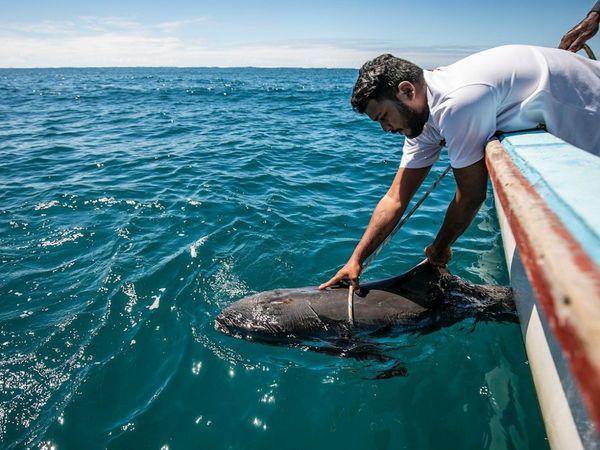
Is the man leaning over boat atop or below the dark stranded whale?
atop

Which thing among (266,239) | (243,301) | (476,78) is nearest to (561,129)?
(476,78)

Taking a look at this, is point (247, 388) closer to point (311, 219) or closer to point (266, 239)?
point (266, 239)

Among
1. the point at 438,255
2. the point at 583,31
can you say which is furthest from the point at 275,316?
the point at 583,31

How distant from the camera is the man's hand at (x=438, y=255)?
360cm

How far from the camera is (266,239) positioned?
697 centimetres

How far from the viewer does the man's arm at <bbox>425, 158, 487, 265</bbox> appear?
2.86 metres

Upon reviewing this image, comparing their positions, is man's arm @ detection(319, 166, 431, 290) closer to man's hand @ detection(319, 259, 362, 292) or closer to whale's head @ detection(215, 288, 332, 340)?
man's hand @ detection(319, 259, 362, 292)

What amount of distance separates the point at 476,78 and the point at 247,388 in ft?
11.8

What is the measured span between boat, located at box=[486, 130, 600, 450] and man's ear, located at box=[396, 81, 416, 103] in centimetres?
71

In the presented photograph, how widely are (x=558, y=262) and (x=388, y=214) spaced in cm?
283

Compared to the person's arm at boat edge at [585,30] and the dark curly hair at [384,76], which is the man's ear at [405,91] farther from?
the person's arm at boat edge at [585,30]

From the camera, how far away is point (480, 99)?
258 centimetres

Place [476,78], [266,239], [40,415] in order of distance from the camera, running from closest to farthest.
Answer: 1. [476,78]
2. [40,415]
3. [266,239]

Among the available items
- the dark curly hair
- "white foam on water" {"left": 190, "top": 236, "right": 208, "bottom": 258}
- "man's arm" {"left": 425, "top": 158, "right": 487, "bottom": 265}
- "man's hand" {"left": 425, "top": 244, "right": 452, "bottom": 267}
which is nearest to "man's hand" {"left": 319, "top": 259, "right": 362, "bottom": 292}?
"man's hand" {"left": 425, "top": 244, "right": 452, "bottom": 267}
